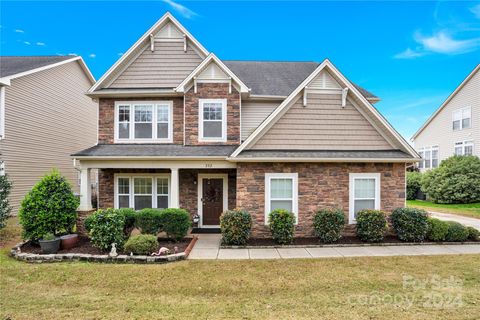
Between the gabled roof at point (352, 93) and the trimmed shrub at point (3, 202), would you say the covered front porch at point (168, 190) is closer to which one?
the gabled roof at point (352, 93)

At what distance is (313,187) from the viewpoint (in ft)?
31.9

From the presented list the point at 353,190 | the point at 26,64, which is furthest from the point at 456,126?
the point at 26,64

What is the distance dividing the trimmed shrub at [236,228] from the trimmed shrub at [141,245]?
7.51 feet

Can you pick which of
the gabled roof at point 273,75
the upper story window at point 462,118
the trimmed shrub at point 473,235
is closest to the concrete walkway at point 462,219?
the trimmed shrub at point 473,235

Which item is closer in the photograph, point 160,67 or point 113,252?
point 113,252

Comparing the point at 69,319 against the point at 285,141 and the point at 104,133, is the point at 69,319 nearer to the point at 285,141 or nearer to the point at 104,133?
the point at 285,141

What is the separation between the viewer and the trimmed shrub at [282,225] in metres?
8.89

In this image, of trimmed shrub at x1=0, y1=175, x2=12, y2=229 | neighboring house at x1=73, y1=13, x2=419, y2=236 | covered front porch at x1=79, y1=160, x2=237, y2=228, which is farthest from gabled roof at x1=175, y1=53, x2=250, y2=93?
trimmed shrub at x1=0, y1=175, x2=12, y2=229

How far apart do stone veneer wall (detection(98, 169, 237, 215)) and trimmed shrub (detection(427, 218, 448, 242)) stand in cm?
746

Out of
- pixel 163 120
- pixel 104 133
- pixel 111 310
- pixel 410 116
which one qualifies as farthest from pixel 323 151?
pixel 410 116

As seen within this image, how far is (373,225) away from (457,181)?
599 inches

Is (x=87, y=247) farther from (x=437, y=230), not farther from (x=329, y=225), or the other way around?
(x=437, y=230)

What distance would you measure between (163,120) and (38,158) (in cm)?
895

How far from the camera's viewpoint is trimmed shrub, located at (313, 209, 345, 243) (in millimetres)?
9000
